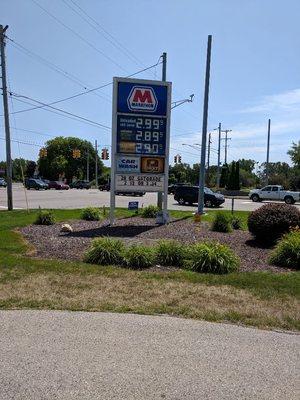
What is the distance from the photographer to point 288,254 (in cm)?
944

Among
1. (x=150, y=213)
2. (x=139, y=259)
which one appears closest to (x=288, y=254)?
(x=139, y=259)

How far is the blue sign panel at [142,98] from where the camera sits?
1577 centimetres

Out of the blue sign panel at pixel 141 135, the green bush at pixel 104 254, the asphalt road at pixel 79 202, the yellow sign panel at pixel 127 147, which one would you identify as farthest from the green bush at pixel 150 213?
the green bush at pixel 104 254

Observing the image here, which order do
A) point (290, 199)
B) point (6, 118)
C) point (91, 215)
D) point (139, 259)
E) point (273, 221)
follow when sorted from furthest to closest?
point (290, 199) < point (6, 118) < point (91, 215) < point (273, 221) < point (139, 259)

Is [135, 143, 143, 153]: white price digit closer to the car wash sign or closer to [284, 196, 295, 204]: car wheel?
the car wash sign

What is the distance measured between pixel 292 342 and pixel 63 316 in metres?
2.63

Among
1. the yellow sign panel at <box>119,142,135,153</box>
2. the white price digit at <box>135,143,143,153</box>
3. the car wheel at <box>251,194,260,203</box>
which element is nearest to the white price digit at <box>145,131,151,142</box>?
the white price digit at <box>135,143,143,153</box>

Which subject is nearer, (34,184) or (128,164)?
(128,164)

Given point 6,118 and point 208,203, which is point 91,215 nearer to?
point 6,118

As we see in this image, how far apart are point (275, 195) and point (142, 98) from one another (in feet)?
105

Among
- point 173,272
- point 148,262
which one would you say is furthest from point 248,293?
point 148,262

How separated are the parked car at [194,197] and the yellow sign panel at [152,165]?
61.8 feet

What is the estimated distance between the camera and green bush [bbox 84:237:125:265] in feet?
29.7

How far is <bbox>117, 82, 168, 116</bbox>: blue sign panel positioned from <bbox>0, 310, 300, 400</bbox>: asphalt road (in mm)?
10962
